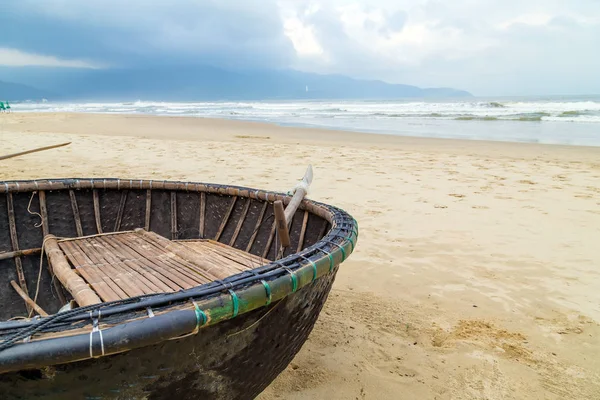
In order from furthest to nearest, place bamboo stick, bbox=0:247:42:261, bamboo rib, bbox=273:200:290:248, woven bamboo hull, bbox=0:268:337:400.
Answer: bamboo stick, bbox=0:247:42:261
bamboo rib, bbox=273:200:290:248
woven bamboo hull, bbox=0:268:337:400

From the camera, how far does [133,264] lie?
8.09ft

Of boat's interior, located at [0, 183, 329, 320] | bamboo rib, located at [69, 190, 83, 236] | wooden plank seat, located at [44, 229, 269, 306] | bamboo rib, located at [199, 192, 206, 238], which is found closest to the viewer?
wooden plank seat, located at [44, 229, 269, 306]

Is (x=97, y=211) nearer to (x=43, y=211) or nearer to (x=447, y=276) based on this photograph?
(x=43, y=211)

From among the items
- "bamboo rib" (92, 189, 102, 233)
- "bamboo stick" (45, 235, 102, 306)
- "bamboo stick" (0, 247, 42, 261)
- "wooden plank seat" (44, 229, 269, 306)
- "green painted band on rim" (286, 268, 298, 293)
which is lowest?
"bamboo stick" (0, 247, 42, 261)

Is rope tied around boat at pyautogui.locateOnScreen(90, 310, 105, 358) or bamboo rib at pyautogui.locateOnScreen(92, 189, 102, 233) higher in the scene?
rope tied around boat at pyautogui.locateOnScreen(90, 310, 105, 358)

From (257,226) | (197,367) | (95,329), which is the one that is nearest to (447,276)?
(257,226)

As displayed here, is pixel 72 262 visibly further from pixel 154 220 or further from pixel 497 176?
pixel 497 176

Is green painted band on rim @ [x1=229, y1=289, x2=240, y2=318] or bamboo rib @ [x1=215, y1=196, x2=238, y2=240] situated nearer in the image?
green painted band on rim @ [x1=229, y1=289, x2=240, y2=318]

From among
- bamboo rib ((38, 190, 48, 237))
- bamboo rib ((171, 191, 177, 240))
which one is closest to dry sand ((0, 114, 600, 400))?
bamboo rib ((171, 191, 177, 240))

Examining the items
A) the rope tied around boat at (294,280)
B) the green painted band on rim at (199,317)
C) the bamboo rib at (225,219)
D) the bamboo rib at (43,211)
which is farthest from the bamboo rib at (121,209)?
the green painted band on rim at (199,317)

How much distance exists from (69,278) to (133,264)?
37 centimetres

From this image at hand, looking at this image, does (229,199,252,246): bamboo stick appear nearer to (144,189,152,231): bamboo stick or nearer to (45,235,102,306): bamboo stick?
(144,189,152,231): bamboo stick

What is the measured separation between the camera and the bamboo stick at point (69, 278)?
1949mm

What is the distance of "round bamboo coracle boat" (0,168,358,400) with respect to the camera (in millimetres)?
1021
